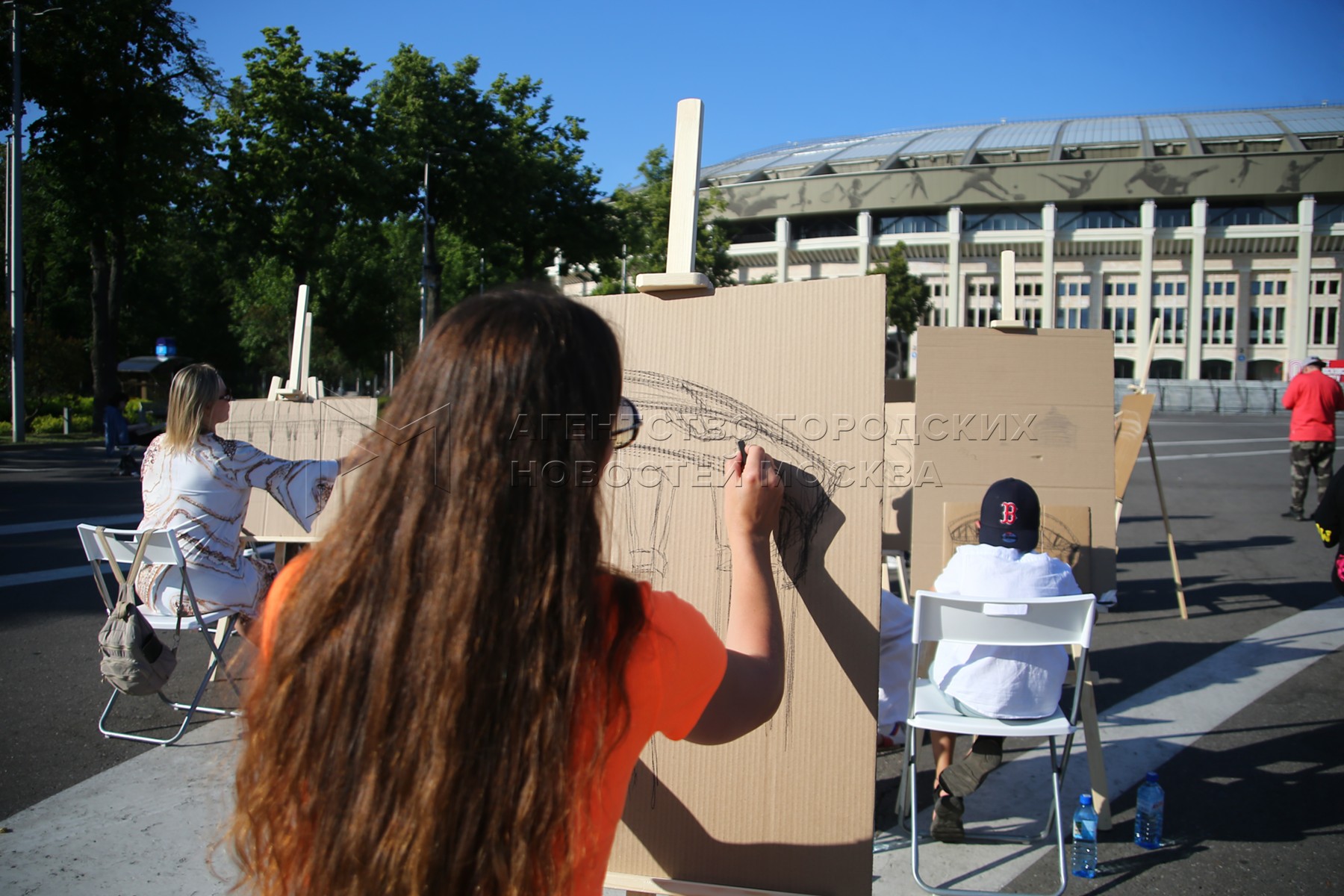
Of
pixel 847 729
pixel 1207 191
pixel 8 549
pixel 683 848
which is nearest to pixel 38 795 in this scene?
pixel 683 848

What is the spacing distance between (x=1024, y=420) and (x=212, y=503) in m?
3.61

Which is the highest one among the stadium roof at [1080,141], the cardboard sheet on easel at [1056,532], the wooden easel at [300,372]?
the stadium roof at [1080,141]

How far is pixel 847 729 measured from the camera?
1.88 m

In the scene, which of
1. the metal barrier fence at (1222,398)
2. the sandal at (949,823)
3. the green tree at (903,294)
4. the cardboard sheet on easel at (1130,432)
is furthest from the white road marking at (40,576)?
the metal barrier fence at (1222,398)

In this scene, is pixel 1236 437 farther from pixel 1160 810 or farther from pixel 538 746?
pixel 538 746

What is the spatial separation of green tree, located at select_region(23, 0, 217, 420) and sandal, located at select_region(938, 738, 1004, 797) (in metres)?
19.7

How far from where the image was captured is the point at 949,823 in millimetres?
2924

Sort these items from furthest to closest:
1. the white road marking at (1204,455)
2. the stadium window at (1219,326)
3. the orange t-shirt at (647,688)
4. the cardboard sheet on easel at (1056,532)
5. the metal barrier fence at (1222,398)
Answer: the stadium window at (1219,326) < the metal barrier fence at (1222,398) < the white road marking at (1204,455) < the cardboard sheet on easel at (1056,532) < the orange t-shirt at (647,688)

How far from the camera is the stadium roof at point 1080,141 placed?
51.9m

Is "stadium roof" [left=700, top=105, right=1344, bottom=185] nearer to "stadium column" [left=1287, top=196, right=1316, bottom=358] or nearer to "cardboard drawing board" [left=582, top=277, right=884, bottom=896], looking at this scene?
"stadium column" [left=1287, top=196, right=1316, bottom=358]

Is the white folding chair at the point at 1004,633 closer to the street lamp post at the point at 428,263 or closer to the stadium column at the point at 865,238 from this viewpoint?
the street lamp post at the point at 428,263

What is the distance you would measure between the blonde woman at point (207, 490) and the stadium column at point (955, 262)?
5159 cm

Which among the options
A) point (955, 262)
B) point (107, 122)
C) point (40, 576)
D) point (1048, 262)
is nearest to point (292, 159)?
point (107, 122)

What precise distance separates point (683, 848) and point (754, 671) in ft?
2.82
